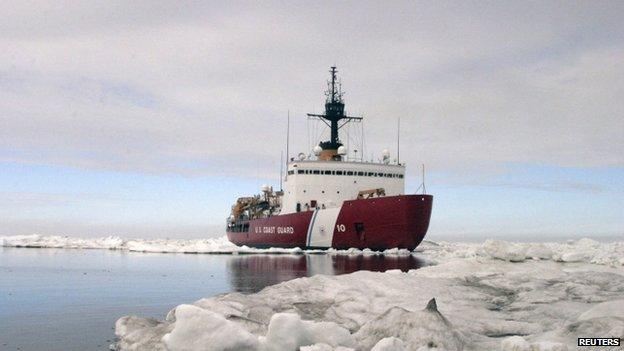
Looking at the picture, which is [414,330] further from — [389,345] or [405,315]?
[389,345]

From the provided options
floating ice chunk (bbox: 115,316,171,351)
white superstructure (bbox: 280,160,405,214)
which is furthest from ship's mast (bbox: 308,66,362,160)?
floating ice chunk (bbox: 115,316,171,351)

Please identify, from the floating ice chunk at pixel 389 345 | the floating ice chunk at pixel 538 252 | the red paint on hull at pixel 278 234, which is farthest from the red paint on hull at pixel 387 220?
the floating ice chunk at pixel 389 345

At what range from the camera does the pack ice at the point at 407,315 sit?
8969 mm

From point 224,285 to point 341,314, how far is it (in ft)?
37.8

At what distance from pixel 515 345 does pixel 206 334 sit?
4.61 m

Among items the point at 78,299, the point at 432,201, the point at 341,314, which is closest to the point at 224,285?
the point at 78,299

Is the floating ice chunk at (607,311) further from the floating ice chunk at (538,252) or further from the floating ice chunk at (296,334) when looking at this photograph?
the floating ice chunk at (538,252)

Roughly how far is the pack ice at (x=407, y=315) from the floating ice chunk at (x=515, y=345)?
1 centimetres

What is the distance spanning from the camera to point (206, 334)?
8.92m

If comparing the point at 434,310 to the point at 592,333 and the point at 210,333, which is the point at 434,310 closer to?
the point at 592,333

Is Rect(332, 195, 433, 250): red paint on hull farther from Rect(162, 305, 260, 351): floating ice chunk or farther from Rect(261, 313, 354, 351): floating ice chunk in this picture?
Rect(162, 305, 260, 351): floating ice chunk

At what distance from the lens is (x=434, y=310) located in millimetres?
9734

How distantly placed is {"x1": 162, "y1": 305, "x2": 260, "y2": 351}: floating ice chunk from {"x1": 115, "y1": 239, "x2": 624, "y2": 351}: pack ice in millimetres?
15

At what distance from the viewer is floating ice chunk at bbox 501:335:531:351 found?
870 cm
